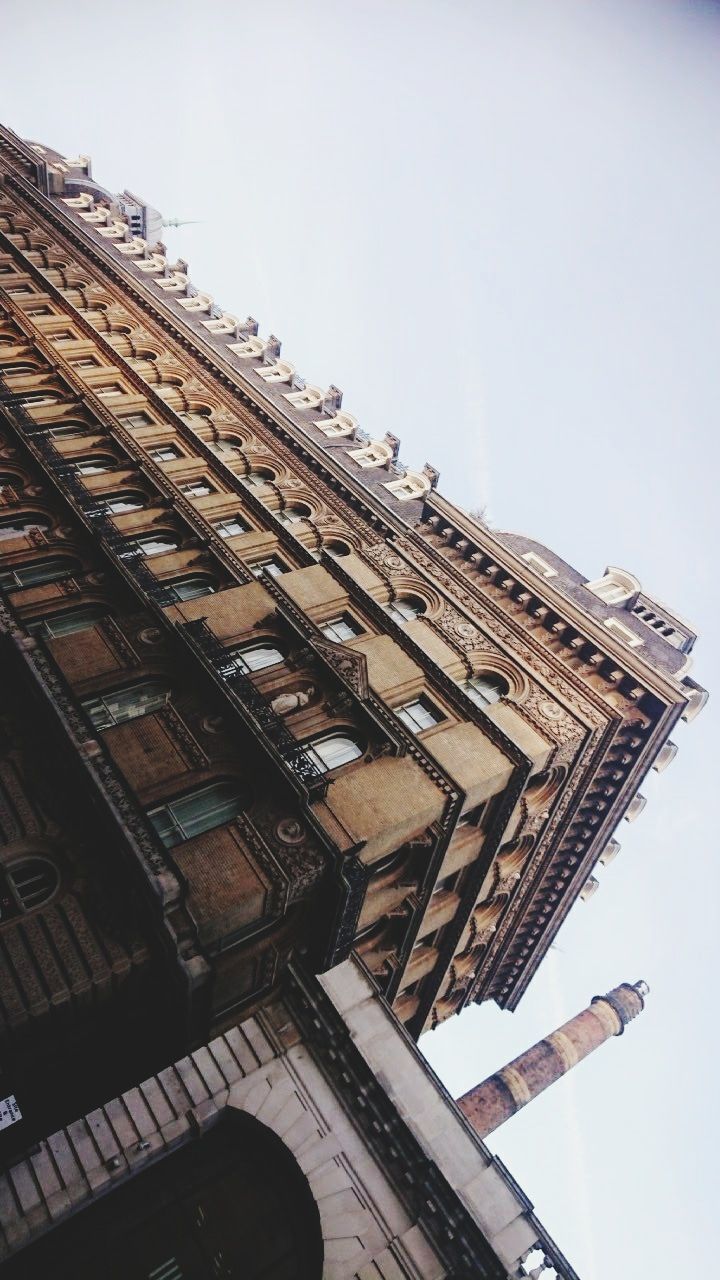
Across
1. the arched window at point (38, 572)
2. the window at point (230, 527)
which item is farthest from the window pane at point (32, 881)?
the window at point (230, 527)

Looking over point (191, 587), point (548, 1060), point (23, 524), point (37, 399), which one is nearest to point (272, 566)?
point (191, 587)

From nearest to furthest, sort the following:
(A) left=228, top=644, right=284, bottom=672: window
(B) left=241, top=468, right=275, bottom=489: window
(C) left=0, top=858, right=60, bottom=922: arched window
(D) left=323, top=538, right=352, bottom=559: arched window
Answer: (C) left=0, top=858, right=60, bottom=922: arched window → (A) left=228, top=644, right=284, bottom=672: window → (D) left=323, top=538, right=352, bottom=559: arched window → (B) left=241, top=468, right=275, bottom=489: window

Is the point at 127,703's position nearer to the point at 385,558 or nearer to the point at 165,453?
the point at 385,558

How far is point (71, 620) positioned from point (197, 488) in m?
9.52

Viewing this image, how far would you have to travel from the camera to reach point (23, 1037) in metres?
12.5

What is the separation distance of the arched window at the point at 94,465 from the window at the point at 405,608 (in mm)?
11870

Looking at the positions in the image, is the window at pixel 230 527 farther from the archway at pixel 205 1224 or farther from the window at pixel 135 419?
the archway at pixel 205 1224

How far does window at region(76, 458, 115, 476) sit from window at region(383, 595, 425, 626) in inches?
467

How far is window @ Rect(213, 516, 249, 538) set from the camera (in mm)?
26719

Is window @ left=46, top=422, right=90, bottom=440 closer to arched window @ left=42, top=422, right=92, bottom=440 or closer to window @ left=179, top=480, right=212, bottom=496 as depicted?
arched window @ left=42, top=422, right=92, bottom=440

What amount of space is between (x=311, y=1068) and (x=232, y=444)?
25.2 metres

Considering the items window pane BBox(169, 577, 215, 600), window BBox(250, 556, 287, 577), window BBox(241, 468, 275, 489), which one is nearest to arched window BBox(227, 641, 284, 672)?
window pane BBox(169, 577, 215, 600)

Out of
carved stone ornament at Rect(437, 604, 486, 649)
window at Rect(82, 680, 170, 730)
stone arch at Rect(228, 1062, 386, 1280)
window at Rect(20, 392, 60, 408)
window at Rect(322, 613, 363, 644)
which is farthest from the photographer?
window at Rect(20, 392, 60, 408)

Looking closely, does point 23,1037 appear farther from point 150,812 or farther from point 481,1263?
point 481,1263
